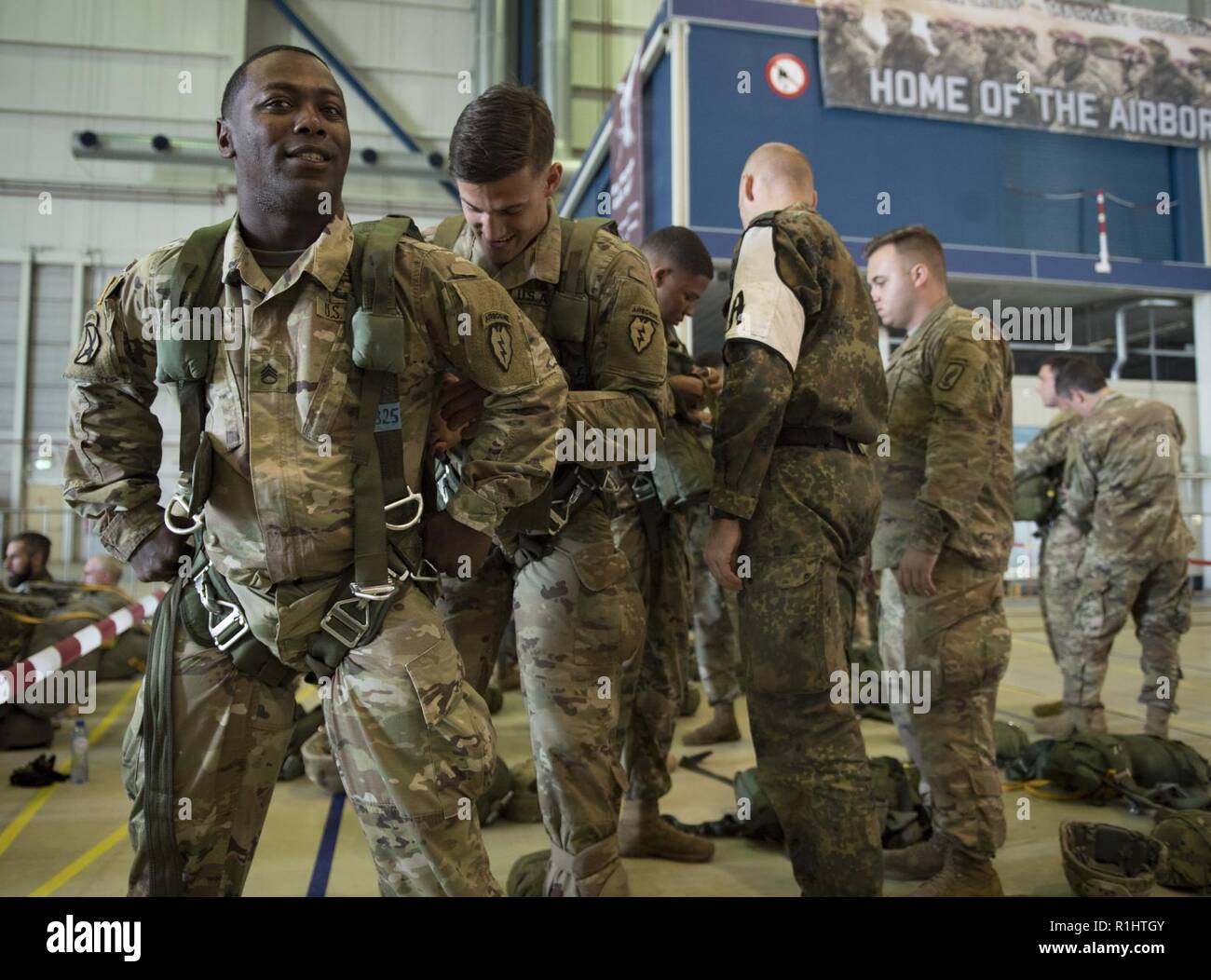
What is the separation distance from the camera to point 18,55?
11992 millimetres

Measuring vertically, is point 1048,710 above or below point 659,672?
below

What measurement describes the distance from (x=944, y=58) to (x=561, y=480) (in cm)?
842

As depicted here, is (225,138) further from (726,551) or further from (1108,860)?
(1108,860)

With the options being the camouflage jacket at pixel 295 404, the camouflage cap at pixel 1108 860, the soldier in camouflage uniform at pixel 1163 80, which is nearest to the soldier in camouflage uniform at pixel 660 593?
the camouflage cap at pixel 1108 860

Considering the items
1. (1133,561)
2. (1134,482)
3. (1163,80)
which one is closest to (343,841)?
(1133,561)

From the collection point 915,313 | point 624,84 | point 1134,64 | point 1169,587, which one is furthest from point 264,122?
point 1134,64

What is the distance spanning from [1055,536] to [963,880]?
3299 mm

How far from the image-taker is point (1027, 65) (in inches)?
347

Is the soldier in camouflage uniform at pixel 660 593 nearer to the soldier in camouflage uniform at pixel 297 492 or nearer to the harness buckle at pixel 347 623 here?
the soldier in camouflage uniform at pixel 297 492

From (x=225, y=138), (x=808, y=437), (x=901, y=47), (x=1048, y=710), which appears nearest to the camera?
(x=225, y=138)

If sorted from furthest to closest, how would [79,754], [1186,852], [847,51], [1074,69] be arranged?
[1074,69]
[847,51]
[79,754]
[1186,852]

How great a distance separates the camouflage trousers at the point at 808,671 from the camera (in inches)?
77.1

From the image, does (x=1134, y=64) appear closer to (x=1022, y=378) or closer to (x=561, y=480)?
(x=1022, y=378)

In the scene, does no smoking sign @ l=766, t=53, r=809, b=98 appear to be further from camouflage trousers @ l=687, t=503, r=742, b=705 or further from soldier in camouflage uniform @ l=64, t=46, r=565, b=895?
soldier in camouflage uniform @ l=64, t=46, r=565, b=895
